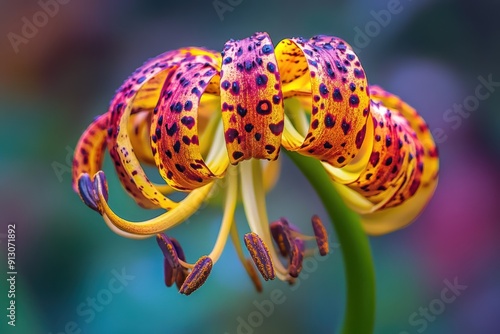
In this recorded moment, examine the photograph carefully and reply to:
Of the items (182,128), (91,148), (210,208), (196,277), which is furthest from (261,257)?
(210,208)

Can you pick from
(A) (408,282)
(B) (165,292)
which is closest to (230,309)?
(B) (165,292)

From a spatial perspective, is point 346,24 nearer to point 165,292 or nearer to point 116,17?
point 116,17

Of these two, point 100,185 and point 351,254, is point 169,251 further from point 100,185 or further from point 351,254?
point 351,254

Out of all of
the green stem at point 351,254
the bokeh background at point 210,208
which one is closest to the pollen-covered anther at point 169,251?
the green stem at point 351,254

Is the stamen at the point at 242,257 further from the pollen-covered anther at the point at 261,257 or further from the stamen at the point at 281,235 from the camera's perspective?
the pollen-covered anther at the point at 261,257

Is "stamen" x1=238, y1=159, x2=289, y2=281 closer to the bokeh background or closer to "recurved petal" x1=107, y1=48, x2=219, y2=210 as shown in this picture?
"recurved petal" x1=107, y1=48, x2=219, y2=210

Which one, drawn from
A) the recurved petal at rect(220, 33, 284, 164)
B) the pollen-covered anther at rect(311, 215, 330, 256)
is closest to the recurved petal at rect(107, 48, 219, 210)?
the recurved petal at rect(220, 33, 284, 164)
